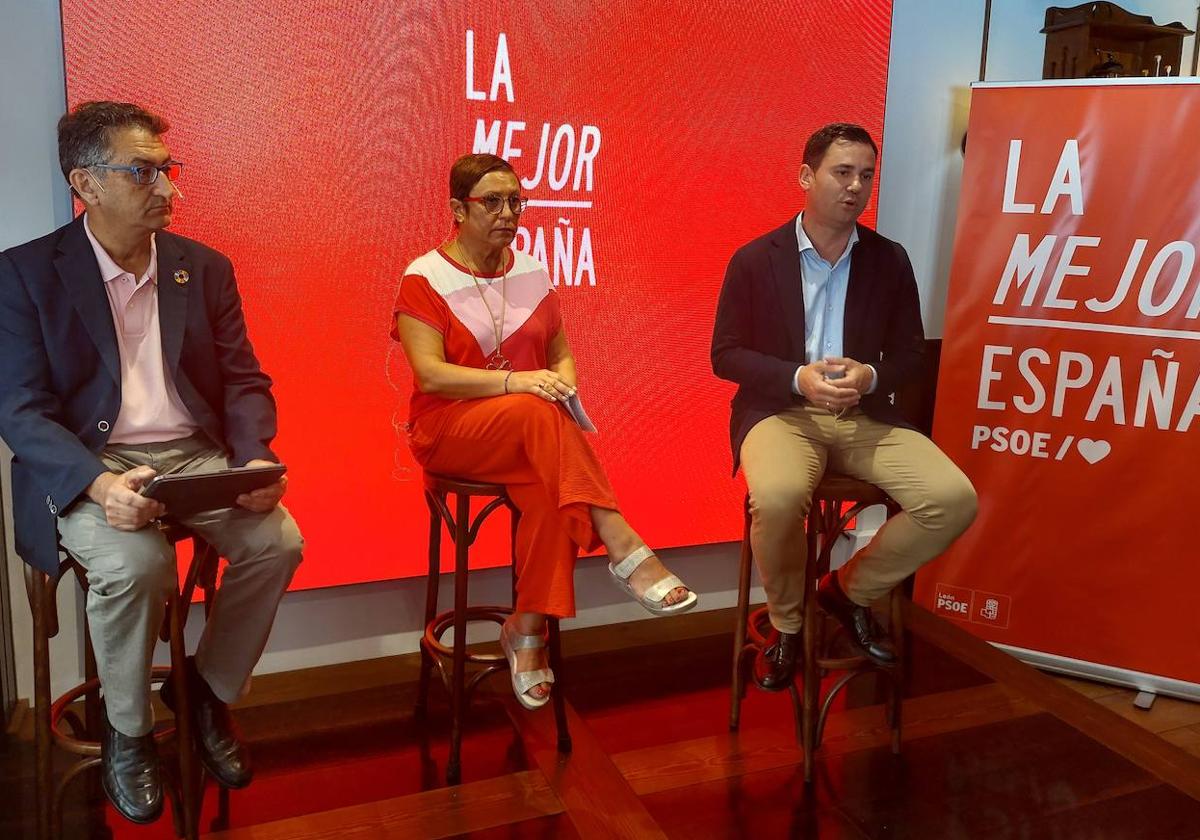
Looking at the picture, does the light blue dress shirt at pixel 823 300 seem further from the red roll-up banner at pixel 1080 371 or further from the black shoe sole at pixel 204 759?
the black shoe sole at pixel 204 759

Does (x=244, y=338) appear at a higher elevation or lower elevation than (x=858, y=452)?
higher

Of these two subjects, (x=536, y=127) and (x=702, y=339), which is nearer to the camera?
(x=536, y=127)

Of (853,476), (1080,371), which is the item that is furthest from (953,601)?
(853,476)

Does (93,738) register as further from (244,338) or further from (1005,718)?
(1005,718)

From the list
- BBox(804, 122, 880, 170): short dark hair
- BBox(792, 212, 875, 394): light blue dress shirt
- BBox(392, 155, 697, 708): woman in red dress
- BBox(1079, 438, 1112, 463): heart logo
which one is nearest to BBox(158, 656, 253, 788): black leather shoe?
BBox(392, 155, 697, 708): woman in red dress

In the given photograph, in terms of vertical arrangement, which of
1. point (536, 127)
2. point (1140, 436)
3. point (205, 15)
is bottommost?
point (1140, 436)

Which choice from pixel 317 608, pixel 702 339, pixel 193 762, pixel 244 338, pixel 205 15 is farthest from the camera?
pixel 702 339

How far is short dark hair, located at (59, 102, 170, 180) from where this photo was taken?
1.95 m

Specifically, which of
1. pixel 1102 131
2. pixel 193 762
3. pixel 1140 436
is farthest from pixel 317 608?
pixel 1102 131

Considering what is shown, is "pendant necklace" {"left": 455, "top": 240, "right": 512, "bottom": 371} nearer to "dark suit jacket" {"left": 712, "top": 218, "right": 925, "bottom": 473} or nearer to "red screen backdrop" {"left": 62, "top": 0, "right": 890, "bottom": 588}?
"red screen backdrop" {"left": 62, "top": 0, "right": 890, "bottom": 588}

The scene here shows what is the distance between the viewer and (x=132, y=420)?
205cm

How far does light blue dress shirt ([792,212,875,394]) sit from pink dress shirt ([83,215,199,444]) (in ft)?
5.09

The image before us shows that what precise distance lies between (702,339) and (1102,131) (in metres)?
1.34

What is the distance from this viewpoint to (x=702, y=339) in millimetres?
3148
